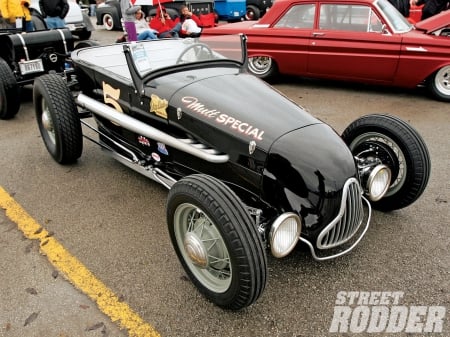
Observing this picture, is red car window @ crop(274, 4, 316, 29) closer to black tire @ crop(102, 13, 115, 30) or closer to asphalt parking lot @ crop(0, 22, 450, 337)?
asphalt parking lot @ crop(0, 22, 450, 337)

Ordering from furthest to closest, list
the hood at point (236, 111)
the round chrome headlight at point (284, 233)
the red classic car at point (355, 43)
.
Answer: the red classic car at point (355, 43) < the hood at point (236, 111) < the round chrome headlight at point (284, 233)

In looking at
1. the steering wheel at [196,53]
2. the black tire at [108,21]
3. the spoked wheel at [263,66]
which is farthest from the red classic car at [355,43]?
the black tire at [108,21]

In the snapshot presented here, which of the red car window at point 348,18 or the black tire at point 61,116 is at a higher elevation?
→ the red car window at point 348,18

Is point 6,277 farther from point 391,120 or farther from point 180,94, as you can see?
point 391,120

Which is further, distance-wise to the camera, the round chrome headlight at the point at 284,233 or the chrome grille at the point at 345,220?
the chrome grille at the point at 345,220

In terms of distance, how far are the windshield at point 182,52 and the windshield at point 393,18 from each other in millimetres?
3833

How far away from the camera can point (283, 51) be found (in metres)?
7.06

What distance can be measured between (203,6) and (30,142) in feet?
34.1

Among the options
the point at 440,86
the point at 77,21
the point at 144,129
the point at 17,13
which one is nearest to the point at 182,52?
the point at 144,129

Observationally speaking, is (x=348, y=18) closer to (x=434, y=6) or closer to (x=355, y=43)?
(x=355, y=43)

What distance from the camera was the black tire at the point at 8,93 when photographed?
5184mm

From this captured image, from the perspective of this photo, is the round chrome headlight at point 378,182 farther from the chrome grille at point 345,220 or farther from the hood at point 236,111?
the hood at point 236,111

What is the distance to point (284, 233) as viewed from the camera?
2355 mm

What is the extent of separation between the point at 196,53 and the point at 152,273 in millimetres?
1981
